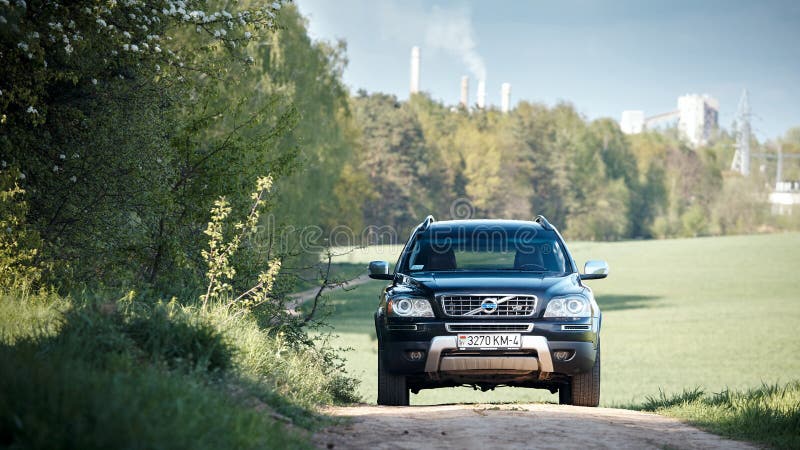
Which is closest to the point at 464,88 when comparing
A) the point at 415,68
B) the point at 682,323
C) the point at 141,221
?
the point at 415,68

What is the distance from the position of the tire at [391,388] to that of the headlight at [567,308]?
154cm

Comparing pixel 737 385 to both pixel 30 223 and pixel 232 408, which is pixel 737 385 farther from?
pixel 232 408

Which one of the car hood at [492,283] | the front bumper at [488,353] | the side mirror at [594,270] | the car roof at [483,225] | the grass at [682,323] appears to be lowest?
the grass at [682,323]

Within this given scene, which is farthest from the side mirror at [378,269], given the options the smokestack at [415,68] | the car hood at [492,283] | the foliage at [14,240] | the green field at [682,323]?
the smokestack at [415,68]

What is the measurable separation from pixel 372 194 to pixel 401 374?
7974cm

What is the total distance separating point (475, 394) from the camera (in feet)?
95.3

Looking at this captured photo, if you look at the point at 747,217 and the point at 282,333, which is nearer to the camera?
the point at 282,333

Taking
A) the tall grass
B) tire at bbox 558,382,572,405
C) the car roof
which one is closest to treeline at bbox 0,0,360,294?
the car roof

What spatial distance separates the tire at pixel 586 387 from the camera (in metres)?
10.4

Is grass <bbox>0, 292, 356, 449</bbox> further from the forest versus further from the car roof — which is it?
the car roof

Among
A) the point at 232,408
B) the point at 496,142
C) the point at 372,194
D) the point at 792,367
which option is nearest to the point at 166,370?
the point at 232,408

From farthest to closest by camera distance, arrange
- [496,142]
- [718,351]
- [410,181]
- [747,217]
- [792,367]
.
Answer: [747,217], [496,142], [410,181], [718,351], [792,367]

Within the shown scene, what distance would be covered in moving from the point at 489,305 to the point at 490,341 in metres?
0.36

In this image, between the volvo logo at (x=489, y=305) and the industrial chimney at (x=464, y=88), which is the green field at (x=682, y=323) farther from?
the industrial chimney at (x=464, y=88)
